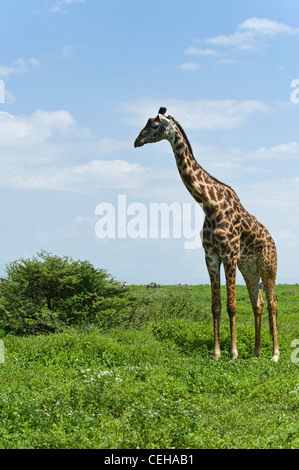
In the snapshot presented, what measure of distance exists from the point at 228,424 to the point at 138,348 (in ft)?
14.5

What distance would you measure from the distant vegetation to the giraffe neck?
3219 millimetres

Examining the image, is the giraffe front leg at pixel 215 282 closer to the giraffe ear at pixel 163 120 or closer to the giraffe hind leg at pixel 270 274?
the giraffe hind leg at pixel 270 274

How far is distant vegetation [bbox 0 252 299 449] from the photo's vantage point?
6246 mm

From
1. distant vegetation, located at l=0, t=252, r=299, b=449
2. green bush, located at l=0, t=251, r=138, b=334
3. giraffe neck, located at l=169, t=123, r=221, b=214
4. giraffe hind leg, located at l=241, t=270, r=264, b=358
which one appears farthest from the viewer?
green bush, located at l=0, t=251, r=138, b=334

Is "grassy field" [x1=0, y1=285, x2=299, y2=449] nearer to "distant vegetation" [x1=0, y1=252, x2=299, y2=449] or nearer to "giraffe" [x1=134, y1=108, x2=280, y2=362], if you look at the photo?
"distant vegetation" [x1=0, y1=252, x2=299, y2=449]

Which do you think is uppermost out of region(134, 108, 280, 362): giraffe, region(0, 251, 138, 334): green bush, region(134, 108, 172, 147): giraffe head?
region(134, 108, 172, 147): giraffe head

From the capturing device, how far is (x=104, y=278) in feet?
48.5

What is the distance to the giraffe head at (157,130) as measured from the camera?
10.6 metres

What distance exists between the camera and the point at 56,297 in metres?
14.6

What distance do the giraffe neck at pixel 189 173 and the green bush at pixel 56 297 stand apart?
4.69 meters

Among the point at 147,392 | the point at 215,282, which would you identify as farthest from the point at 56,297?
the point at 147,392

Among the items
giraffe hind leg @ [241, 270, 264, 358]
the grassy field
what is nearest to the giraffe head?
giraffe hind leg @ [241, 270, 264, 358]
